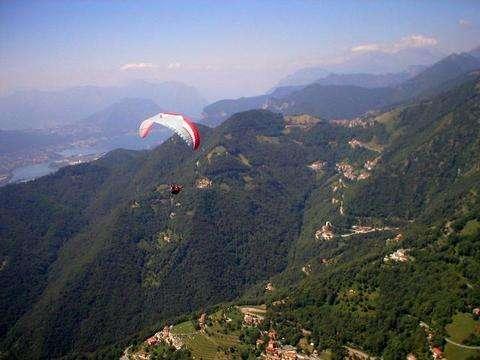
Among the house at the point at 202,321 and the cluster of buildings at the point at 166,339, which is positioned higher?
the house at the point at 202,321

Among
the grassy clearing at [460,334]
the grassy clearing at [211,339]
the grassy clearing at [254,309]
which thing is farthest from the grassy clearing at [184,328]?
the grassy clearing at [460,334]

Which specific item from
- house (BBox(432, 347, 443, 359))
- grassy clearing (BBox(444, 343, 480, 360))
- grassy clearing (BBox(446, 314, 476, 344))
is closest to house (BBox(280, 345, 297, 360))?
house (BBox(432, 347, 443, 359))

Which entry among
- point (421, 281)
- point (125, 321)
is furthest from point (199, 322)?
point (125, 321)

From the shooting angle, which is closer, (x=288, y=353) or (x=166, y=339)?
(x=288, y=353)

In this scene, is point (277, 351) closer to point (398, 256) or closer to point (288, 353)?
point (288, 353)

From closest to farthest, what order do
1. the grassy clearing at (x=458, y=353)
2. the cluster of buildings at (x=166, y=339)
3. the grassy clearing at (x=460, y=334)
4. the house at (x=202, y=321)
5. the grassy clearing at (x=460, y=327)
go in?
the grassy clearing at (x=458, y=353)
the grassy clearing at (x=460, y=334)
the grassy clearing at (x=460, y=327)
the cluster of buildings at (x=166, y=339)
the house at (x=202, y=321)

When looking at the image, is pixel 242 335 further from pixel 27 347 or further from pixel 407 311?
pixel 27 347

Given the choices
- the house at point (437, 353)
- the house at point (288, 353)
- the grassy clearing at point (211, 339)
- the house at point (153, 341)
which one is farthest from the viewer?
the house at point (153, 341)

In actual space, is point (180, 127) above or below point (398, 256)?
above

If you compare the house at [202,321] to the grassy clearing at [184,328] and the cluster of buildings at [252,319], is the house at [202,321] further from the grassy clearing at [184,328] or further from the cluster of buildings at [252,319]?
the cluster of buildings at [252,319]

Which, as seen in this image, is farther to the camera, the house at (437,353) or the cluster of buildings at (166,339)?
the cluster of buildings at (166,339)

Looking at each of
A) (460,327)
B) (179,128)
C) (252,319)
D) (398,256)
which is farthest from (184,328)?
(179,128)

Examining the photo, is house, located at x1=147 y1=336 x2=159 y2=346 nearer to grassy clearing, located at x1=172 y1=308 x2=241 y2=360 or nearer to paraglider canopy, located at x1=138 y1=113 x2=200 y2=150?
grassy clearing, located at x1=172 y1=308 x2=241 y2=360

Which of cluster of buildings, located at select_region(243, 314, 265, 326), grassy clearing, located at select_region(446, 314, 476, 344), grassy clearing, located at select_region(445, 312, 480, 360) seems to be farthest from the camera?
cluster of buildings, located at select_region(243, 314, 265, 326)
